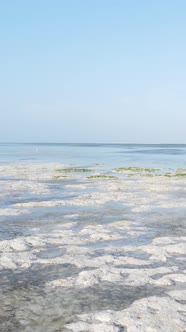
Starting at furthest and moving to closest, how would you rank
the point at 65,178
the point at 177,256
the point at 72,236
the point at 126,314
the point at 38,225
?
the point at 65,178
the point at 38,225
the point at 72,236
the point at 177,256
the point at 126,314

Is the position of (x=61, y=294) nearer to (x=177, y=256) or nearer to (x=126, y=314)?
(x=126, y=314)

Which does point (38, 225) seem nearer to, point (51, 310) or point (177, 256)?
point (177, 256)

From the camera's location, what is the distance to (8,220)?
18.3 m

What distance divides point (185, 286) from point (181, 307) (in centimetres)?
142

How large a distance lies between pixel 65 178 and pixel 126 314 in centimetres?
2994

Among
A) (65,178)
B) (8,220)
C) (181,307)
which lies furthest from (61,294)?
(65,178)

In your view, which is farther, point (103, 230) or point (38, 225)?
point (38, 225)

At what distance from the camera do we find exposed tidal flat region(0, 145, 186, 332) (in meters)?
8.26

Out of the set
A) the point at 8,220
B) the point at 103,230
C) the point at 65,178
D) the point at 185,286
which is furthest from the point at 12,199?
the point at 185,286

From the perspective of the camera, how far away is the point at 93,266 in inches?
452

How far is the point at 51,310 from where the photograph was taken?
342 inches

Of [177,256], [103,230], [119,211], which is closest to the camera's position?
[177,256]

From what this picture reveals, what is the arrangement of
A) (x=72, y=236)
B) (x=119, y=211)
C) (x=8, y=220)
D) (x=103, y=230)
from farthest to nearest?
1. (x=119, y=211)
2. (x=8, y=220)
3. (x=103, y=230)
4. (x=72, y=236)

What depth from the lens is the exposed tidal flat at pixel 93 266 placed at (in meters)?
8.26
